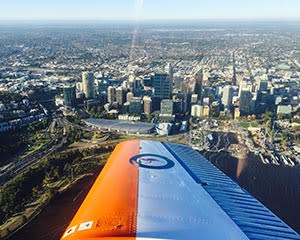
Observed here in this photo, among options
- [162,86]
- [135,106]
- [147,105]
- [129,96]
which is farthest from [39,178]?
[162,86]

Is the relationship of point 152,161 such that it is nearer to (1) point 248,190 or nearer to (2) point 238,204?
(2) point 238,204

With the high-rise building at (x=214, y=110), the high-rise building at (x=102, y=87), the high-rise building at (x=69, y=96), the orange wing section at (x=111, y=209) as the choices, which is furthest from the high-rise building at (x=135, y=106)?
the orange wing section at (x=111, y=209)

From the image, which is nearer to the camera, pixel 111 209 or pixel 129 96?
pixel 111 209

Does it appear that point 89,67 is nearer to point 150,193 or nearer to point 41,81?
point 41,81

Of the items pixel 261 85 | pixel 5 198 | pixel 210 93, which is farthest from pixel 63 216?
pixel 261 85

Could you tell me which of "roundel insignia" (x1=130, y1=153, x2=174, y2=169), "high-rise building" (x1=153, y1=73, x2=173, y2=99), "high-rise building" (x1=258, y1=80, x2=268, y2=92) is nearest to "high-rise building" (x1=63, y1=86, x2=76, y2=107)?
"high-rise building" (x1=153, y1=73, x2=173, y2=99)

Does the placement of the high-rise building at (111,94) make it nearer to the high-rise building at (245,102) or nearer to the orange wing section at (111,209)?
the high-rise building at (245,102)
